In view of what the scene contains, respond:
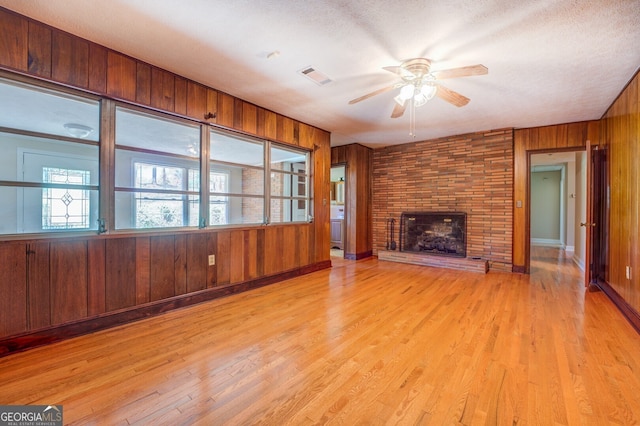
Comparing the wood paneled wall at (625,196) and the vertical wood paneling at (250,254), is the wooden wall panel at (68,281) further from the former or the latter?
the wood paneled wall at (625,196)

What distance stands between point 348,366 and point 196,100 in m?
3.07

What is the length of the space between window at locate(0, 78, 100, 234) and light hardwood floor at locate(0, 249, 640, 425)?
1028 millimetres

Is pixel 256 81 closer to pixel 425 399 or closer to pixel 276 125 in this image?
pixel 276 125

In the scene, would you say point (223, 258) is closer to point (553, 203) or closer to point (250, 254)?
point (250, 254)

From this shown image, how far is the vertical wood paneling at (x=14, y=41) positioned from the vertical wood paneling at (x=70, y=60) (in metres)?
0.16

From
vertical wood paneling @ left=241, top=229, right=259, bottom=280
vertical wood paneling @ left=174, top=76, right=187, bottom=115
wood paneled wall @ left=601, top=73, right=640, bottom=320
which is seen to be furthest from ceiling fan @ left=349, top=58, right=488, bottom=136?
vertical wood paneling @ left=241, top=229, right=259, bottom=280

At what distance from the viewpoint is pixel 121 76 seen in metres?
2.59

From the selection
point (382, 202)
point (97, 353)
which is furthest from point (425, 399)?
point (382, 202)

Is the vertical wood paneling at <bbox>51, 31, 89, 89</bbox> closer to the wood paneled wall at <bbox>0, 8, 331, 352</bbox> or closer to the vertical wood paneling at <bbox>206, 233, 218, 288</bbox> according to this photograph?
the wood paneled wall at <bbox>0, 8, 331, 352</bbox>

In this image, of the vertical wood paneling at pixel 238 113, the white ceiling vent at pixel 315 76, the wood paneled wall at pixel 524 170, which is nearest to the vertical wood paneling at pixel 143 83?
the vertical wood paneling at pixel 238 113

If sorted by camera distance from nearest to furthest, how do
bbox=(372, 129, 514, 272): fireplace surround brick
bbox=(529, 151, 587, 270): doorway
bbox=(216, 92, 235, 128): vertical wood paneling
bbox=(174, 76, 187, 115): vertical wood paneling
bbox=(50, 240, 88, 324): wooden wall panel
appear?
bbox=(50, 240, 88, 324): wooden wall panel, bbox=(174, 76, 187, 115): vertical wood paneling, bbox=(216, 92, 235, 128): vertical wood paneling, bbox=(372, 129, 514, 272): fireplace surround brick, bbox=(529, 151, 587, 270): doorway

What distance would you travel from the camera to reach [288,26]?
7.11 feet

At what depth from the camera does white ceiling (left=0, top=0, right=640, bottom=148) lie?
196 centimetres

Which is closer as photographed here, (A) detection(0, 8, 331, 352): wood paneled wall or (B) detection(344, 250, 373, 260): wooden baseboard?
(A) detection(0, 8, 331, 352): wood paneled wall
